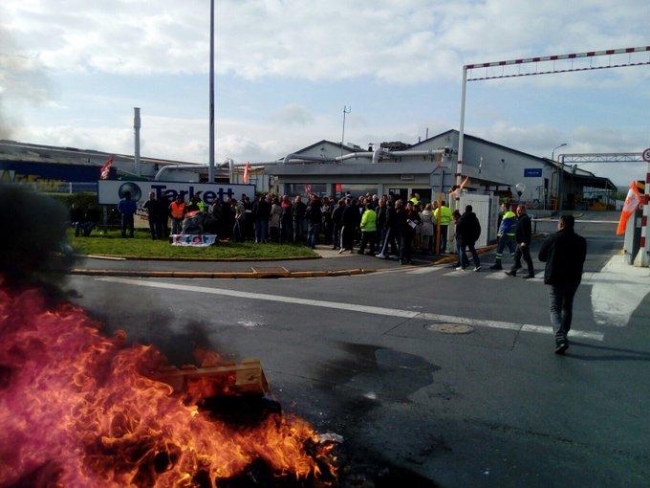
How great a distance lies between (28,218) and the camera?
4.14 metres

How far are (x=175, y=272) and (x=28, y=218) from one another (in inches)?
315

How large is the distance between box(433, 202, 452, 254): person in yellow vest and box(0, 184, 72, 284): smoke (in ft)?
41.2

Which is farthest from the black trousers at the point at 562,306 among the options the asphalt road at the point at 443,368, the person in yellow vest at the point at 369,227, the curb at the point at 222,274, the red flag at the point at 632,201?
the red flag at the point at 632,201

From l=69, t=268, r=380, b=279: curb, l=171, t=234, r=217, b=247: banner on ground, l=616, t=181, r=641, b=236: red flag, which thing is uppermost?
l=616, t=181, r=641, b=236: red flag

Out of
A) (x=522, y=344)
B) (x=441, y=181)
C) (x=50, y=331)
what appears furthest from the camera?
(x=441, y=181)

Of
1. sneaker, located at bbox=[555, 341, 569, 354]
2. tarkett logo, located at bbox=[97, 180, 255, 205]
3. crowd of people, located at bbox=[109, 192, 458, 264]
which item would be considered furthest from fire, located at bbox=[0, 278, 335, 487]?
tarkett logo, located at bbox=[97, 180, 255, 205]

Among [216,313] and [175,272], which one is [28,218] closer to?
[216,313]

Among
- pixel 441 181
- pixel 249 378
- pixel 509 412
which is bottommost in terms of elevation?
pixel 509 412

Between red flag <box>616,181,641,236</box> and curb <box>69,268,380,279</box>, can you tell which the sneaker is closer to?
curb <box>69,268,380,279</box>

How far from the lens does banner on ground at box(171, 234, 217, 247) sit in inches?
645

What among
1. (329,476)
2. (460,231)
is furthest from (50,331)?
(460,231)

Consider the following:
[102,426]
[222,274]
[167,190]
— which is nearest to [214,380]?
[102,426]

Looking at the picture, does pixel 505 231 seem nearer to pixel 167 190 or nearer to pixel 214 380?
pixel 214 380

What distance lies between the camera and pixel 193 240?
1648 centimetres
